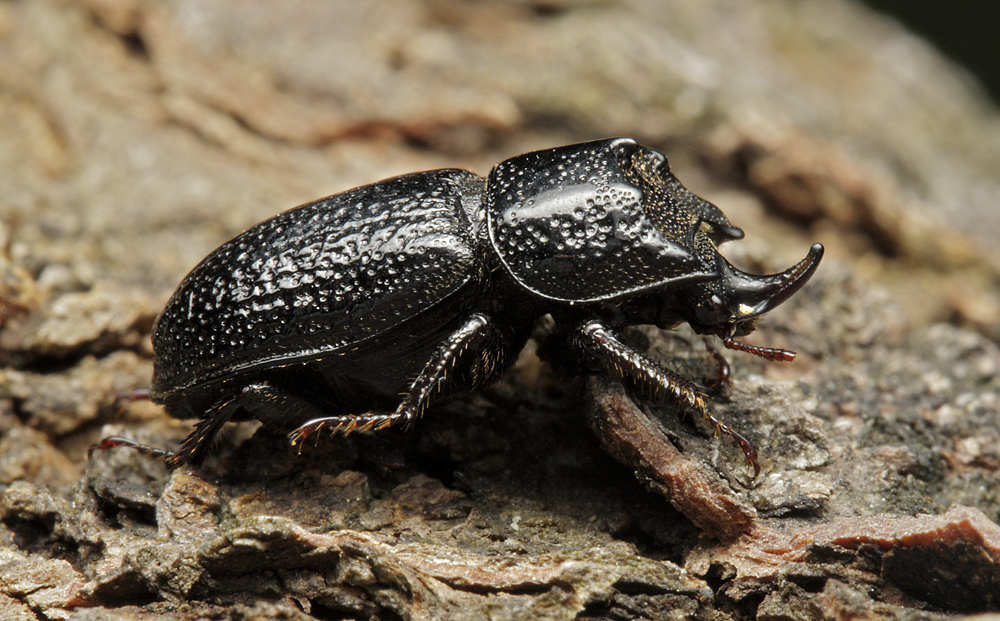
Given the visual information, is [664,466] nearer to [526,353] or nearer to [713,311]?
[713,311]

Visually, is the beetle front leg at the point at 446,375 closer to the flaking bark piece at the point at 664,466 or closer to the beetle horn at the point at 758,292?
the flaking bark piece at the point at 664,466

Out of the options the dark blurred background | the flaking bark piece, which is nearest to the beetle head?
the flaking bark piece

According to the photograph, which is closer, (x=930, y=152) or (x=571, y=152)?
(x=571, y=152)

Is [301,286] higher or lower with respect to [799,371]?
higher

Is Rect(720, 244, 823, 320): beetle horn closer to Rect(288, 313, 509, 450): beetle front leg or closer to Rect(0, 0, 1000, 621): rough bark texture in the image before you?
Rect(0, 0, 1000, 621): rough bark texture

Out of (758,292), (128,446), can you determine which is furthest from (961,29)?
(128,446)

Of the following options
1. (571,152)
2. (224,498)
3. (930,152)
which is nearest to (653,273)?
(571,152)

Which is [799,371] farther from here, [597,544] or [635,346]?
[597,544]
